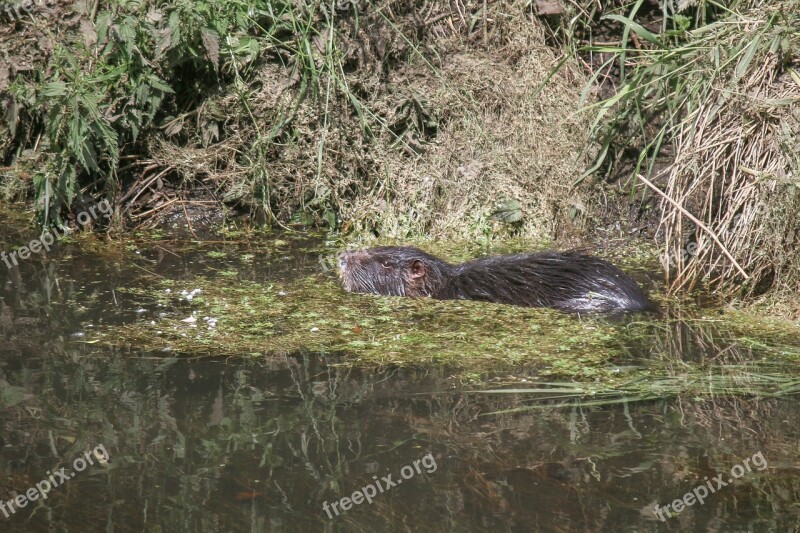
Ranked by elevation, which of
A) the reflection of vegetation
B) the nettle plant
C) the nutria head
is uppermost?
the nettle plant

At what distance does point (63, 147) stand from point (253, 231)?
5.07ft

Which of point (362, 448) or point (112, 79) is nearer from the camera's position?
point (362, 448)

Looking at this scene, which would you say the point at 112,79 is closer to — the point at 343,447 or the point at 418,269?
the point at 418,269

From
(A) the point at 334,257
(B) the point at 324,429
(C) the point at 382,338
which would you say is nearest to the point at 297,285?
(A) the point at 334,257

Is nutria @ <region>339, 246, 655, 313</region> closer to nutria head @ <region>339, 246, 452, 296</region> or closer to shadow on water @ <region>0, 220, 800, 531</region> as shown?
nutria head @ <region>339, 246, 452, 296</region>

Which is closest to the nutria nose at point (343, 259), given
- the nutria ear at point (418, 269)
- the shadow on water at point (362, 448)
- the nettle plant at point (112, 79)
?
the nutria ear at point (418, 269)

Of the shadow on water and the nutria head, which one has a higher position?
the nutria head

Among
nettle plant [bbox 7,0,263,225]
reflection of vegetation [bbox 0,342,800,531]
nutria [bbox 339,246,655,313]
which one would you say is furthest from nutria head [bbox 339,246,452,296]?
nettle plant [bbox 7,0,263,225]

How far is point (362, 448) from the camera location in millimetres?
4391

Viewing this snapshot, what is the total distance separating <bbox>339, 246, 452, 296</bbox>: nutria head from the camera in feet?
22.3

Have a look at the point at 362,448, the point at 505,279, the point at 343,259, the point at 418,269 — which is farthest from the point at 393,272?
the point at 362,448

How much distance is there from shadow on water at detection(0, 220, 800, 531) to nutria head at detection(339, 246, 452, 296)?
142 centimetres

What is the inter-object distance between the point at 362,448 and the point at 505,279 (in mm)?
2366

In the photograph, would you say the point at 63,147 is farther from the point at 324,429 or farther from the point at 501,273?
the point at 324,429
